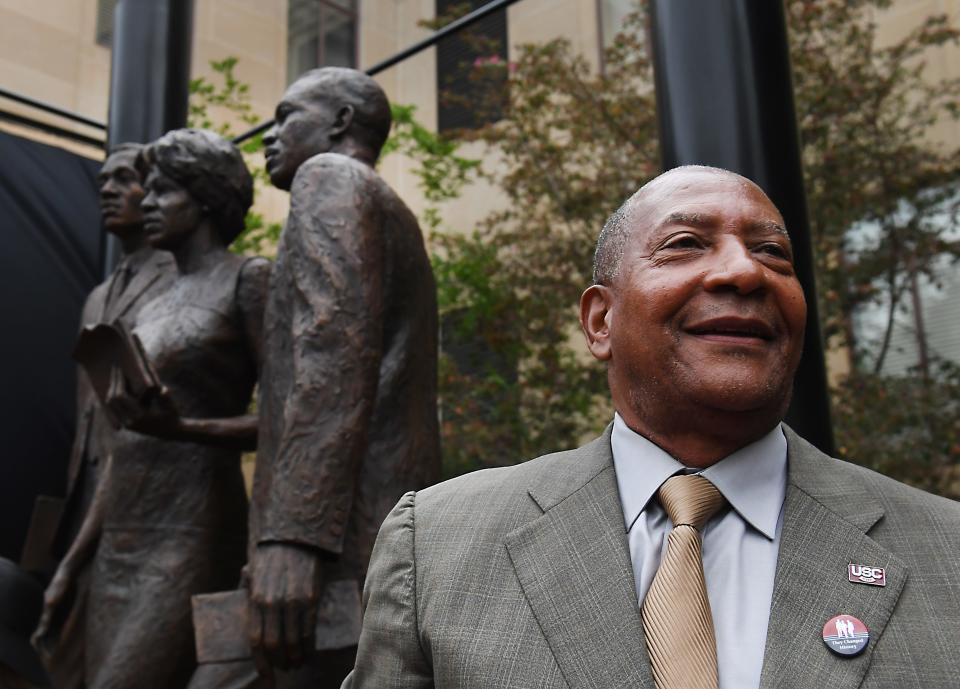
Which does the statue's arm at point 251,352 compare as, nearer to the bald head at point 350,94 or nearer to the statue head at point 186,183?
the statue head at point 186,183

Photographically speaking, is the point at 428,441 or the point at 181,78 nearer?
the point at 428,441

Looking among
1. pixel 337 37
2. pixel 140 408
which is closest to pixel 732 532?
pixel 140 408

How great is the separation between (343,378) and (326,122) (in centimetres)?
98

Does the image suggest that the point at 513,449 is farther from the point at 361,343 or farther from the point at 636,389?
the point at 636,389

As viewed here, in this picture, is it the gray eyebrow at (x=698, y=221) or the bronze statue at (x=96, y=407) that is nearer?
the gray eyebrow at (x=698, y=221)

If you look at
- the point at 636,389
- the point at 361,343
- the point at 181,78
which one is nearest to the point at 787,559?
the point at 636,389

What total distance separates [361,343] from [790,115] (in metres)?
1.56

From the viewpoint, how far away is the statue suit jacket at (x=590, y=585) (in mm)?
1524

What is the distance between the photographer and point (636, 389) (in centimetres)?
183

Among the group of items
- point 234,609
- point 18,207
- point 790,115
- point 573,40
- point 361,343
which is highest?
point 573,40

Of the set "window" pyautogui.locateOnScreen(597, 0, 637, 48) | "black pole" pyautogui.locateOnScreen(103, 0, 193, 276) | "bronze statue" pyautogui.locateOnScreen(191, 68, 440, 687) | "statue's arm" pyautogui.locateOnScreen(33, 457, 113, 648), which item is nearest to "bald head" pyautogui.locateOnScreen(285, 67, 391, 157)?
"bronze statue" pyautogui.locateOnScreen(191, 68, 440, 687)

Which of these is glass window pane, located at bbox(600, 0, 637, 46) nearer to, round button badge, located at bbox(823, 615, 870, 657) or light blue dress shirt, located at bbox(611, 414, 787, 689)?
light blue dress shirt, located at bbox(611, 414, 787, 689)

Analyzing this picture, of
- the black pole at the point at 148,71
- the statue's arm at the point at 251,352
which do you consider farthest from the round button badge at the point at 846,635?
the black pole at the point at 148,71

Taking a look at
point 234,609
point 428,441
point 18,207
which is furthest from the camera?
point 18,207
